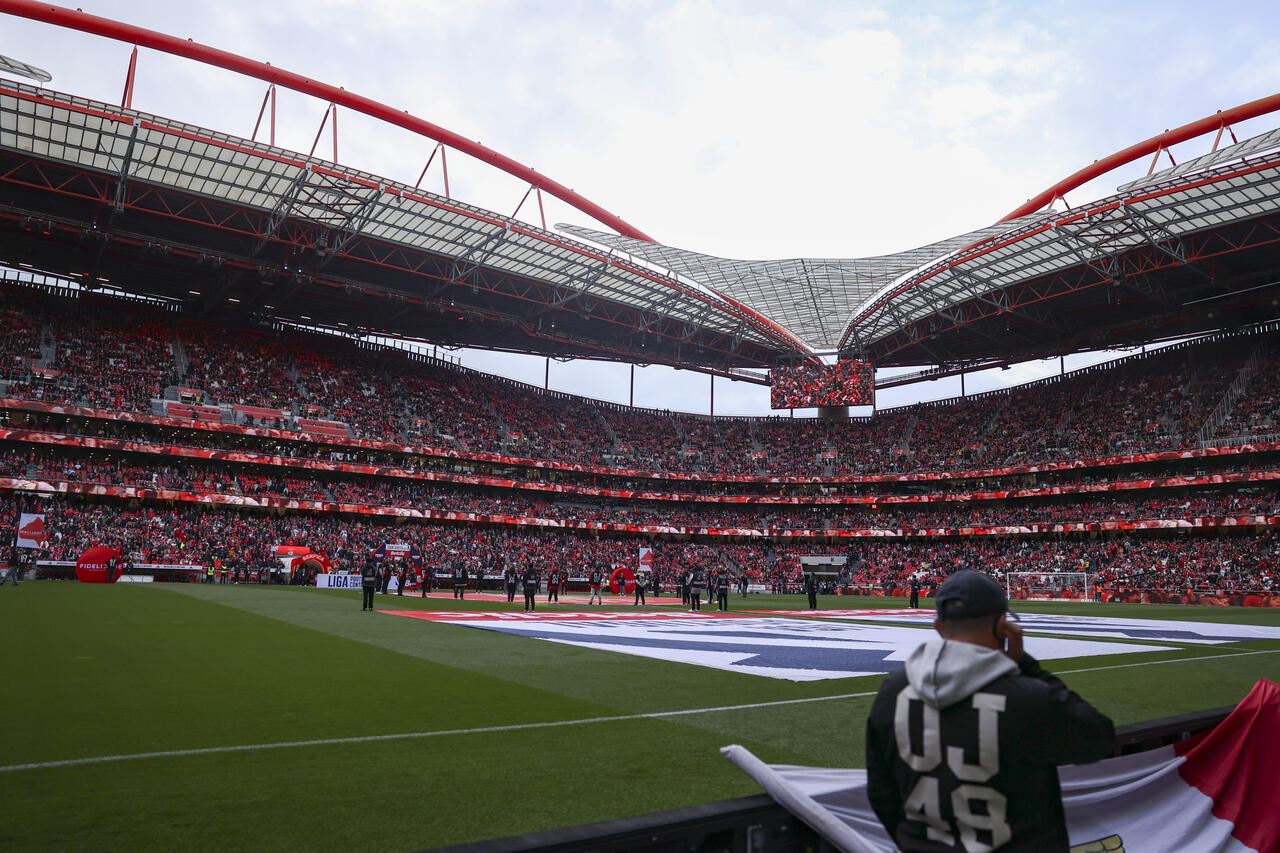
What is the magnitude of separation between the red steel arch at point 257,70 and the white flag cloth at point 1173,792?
45.4 meters

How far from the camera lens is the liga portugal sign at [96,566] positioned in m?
35.4

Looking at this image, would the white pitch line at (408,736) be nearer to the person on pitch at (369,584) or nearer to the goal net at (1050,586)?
the person on pitch at (369,584)

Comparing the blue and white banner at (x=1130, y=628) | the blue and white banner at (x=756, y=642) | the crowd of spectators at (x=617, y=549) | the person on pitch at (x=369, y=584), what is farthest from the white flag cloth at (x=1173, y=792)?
the crowd of spectators at (x=617, y=549)

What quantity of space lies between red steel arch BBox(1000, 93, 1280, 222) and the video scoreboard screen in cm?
1564

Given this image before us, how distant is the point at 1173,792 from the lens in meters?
4.80

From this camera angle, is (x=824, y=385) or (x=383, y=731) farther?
(x=824, y=385)

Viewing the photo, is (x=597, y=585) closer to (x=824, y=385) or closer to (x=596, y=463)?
(x=596, y=463)

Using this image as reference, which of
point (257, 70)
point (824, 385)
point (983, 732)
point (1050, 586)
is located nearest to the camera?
point (983, 732)

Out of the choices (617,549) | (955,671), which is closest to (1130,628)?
(955,671)

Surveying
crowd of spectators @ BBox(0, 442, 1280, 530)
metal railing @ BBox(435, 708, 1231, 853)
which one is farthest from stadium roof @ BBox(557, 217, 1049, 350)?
metal railing @ BBox(435, 708, 1231, 853)

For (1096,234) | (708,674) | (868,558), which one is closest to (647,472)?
(868,558)

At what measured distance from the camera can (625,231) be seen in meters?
57.4

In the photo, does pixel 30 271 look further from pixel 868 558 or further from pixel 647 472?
pixel 868 558

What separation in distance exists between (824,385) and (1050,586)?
934 inches
